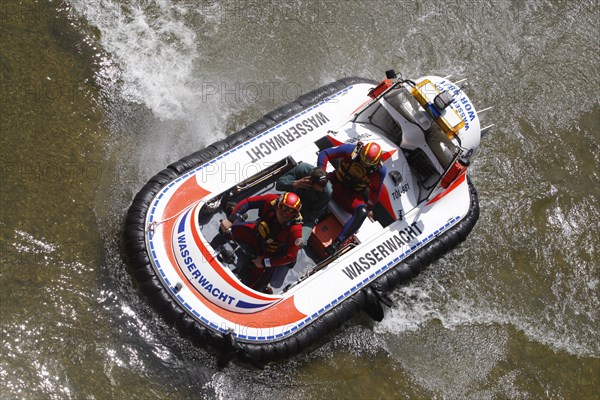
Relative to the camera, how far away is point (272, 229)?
796 cm

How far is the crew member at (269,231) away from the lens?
25.2 ft

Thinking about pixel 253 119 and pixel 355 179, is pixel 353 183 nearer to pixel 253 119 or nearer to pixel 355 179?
pixel 355 179

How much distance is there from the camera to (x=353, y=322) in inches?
365

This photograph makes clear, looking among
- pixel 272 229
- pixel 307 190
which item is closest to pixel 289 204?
pixel 272 229

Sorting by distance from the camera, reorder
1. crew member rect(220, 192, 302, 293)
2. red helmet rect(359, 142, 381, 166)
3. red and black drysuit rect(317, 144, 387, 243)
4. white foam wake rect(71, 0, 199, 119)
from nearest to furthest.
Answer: crew member rect(220, 192, 302, 293) → red helmet rect(359, 142, 381, 166) → red and black drysuit rect(317, 144, 387, 243) → white foam wake rect(71, 0, 199, 119)

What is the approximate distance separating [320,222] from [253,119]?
8.31 feet

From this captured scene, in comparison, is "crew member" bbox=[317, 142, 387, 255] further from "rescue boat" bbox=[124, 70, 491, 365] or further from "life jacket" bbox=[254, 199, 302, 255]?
"life jacket" bbox=[254, 199, 302, 255]

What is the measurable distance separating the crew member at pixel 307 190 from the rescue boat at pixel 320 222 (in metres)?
0.47

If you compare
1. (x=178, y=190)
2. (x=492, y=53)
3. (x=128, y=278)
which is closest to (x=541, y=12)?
(x=492, y=53)

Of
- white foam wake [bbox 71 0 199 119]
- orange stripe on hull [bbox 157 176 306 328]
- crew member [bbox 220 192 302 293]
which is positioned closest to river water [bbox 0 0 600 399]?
white foam wake [bbox 71 0 199 119]

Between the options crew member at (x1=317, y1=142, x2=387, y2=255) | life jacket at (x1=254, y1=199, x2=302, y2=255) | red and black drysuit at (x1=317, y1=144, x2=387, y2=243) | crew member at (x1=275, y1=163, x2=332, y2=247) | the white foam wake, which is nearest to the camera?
life jacket at (x1=254, y1=199, x2=302, y2=255)

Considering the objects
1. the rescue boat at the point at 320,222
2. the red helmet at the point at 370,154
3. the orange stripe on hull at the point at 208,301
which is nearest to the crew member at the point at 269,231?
the rescue boat at the point at 320,222

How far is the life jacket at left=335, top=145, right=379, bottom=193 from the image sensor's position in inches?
339

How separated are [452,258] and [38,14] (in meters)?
7.53
